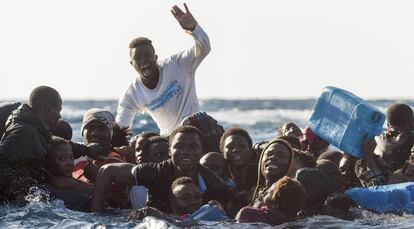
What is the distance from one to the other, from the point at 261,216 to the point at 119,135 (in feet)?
10.9

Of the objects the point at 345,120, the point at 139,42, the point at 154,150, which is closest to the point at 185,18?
the point at 139,42

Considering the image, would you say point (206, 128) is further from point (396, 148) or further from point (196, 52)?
point (396, 148)

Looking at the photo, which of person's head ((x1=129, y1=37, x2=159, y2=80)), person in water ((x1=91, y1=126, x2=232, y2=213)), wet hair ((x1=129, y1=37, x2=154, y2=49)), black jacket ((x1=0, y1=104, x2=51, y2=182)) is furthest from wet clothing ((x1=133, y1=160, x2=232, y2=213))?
wet hair ((x1=129, y1=37, x2=154, y2=49))

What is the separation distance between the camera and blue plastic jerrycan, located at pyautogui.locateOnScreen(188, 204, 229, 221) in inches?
312

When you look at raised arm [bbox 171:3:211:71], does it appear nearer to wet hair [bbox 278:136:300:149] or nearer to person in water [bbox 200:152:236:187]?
wet hair [bbox 278:136:300:149]

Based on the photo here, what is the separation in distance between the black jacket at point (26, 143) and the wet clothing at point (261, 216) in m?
2.00

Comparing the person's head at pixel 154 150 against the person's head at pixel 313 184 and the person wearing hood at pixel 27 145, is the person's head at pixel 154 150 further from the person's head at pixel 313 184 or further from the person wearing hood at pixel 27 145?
the person's head at pixel 313 184

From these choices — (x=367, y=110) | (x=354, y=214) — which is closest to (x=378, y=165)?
(x=367, y=110)

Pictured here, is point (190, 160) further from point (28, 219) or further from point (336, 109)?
point (336, 109)

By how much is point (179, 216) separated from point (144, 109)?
306 cm

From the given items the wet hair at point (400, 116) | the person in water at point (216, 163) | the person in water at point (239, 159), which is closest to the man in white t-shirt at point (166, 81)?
the person in water at point (239, 159)

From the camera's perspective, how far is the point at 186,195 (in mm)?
7996

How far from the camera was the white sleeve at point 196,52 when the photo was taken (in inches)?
398

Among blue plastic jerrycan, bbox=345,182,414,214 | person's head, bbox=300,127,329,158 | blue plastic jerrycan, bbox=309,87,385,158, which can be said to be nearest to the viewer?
blue plastic jerrycan, bbox=345,182,414,214
